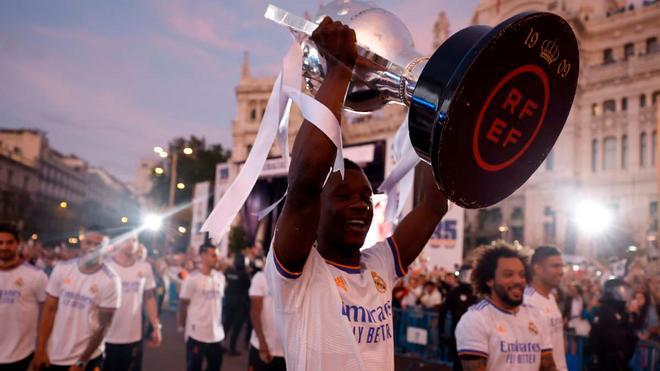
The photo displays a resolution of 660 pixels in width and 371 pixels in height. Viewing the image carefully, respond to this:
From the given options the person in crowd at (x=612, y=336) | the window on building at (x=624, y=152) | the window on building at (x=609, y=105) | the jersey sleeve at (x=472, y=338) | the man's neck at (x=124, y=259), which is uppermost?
the window on building at (x=609, y=105)

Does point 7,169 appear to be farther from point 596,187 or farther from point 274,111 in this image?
point 274,111

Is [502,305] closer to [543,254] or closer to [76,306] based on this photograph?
[543,254]

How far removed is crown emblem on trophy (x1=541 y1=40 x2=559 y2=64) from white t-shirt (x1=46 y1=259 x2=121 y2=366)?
4.96m

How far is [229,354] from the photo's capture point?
449 inches

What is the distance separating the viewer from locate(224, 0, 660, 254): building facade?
38719 mm

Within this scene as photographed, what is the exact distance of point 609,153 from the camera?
142 ft

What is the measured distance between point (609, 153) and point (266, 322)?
43.0 metres

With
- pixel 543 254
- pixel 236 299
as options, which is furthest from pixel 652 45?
pixel 543 254

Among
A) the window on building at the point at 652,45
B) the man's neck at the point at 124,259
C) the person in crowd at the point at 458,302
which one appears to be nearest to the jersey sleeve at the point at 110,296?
the man's neck at the point at 124,259

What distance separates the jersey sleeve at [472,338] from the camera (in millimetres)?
3596

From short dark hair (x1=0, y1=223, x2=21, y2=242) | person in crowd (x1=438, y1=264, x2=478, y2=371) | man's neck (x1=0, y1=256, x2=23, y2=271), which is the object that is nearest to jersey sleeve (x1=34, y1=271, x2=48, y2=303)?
man's neck (x1=0, y1=256, x2=23, y2=271)

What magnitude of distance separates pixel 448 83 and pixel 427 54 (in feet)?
1.54

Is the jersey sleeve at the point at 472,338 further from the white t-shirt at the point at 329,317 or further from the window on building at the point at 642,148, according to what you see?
the window on building at the point at 642,148

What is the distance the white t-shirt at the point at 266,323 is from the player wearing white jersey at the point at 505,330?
7.92 feet
